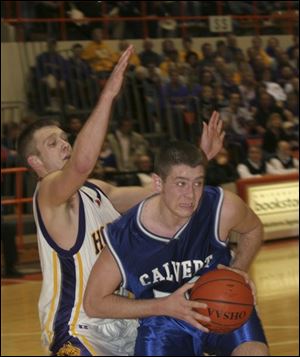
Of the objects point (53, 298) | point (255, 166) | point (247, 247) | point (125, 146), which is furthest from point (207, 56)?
point (53, 298)

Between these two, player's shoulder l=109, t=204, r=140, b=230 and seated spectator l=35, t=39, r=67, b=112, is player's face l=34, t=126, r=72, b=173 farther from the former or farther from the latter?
seated spectator l=35, t=39, r=67, b=112

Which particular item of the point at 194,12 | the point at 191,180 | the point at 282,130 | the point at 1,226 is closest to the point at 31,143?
the point at 191,180

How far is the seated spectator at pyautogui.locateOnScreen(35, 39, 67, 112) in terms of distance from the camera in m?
15.9

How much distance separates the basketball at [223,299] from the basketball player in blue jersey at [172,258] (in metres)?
0.06

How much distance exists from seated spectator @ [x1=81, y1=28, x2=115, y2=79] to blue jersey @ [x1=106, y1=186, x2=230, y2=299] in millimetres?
11684

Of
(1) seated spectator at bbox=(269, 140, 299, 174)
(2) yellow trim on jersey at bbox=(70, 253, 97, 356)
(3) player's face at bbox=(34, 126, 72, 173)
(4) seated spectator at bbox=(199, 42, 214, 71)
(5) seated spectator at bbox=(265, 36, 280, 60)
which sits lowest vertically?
(1) seated spectator at bbox=(269, 140, 299, 174)

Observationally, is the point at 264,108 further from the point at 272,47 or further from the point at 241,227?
the point at 241,227

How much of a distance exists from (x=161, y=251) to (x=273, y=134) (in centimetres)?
1134

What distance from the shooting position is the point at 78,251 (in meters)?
4.84

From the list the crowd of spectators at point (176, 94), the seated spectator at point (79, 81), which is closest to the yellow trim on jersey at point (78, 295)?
the crowd of spectators at point (176, 94)

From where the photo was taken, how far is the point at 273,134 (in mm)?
15820

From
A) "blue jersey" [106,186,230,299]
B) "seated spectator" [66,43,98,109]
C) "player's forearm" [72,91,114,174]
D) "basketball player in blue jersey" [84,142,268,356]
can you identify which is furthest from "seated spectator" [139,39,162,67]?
"player's forearm" [72,91,114,174]

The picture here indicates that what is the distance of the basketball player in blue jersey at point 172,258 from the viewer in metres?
4.52

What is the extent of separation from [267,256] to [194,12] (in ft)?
26.1
